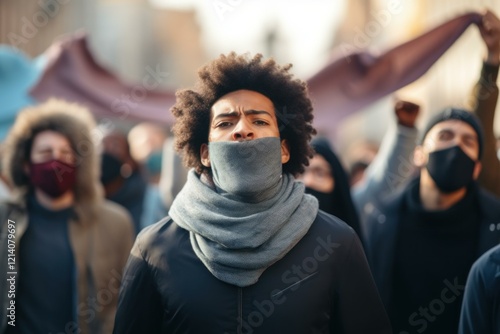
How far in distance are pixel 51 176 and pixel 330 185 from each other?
5.80 feet

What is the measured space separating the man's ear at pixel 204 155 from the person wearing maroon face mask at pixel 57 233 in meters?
2.03

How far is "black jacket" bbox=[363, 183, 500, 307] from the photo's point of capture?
596cm

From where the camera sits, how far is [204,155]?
4.71 metres

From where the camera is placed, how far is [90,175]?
6980 millimetres

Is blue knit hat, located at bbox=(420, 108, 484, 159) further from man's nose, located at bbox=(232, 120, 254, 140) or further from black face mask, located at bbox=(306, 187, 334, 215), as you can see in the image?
man's nose, located at bbox=(232, 120, 254, 140)

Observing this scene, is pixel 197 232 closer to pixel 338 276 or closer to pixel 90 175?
pixel 338 276

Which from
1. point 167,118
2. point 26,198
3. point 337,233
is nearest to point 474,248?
point 337,233

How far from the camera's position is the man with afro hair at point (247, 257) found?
4.30 m

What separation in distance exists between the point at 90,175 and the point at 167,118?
279 cm

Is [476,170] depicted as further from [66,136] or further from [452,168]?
[66,136]

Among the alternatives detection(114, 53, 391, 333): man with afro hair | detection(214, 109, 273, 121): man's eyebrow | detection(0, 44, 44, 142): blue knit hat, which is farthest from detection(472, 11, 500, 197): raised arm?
detection(0, 44, 44, 142): blue knit hat

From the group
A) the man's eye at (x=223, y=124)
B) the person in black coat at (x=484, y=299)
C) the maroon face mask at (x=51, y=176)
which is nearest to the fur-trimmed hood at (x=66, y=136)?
the maroon face mask at (x=51, y=176)

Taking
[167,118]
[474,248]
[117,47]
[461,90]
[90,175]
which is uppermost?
[117,47]

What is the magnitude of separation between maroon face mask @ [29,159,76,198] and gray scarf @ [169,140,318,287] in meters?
2.35
